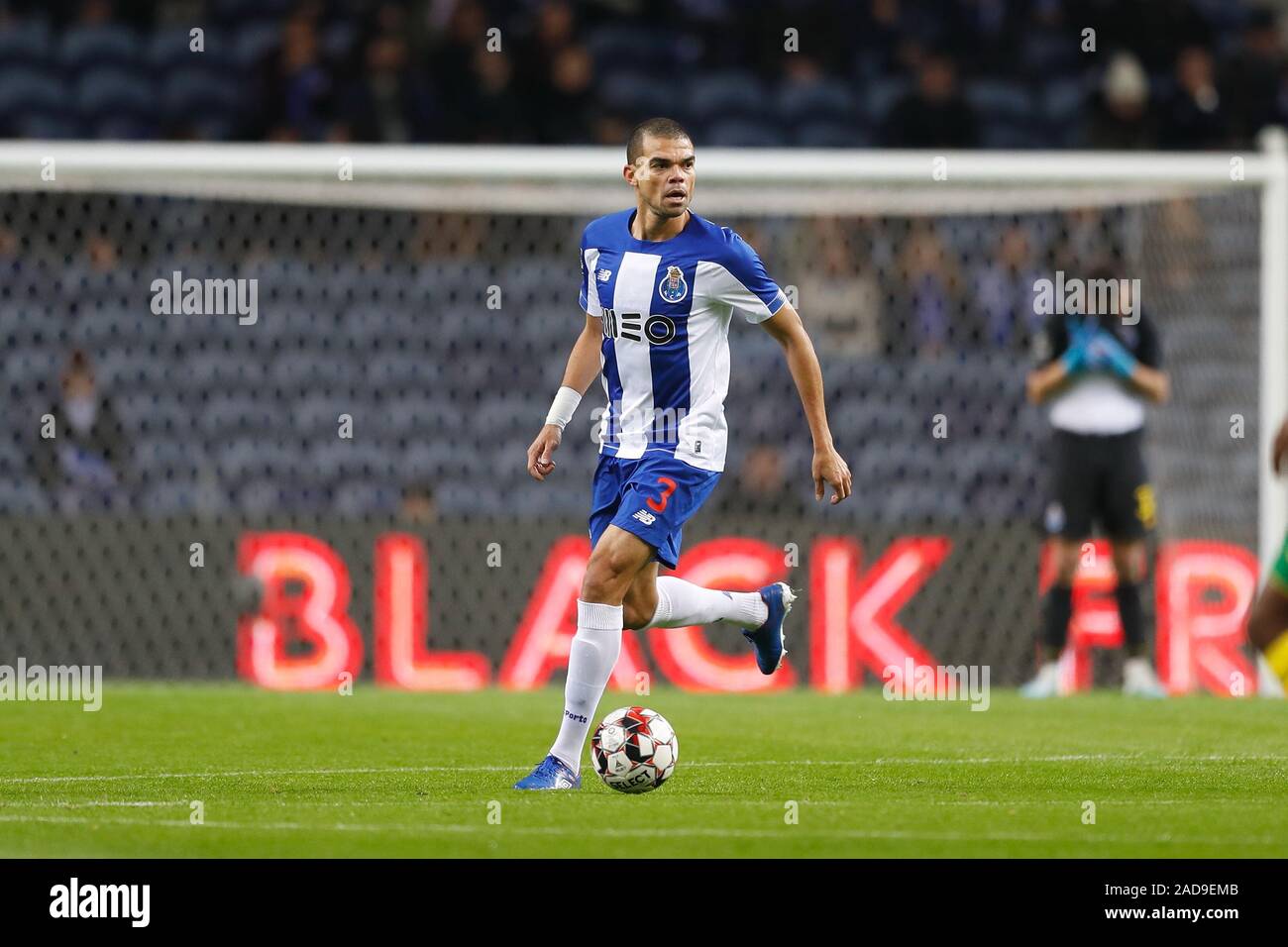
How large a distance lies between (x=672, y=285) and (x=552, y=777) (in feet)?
5.50

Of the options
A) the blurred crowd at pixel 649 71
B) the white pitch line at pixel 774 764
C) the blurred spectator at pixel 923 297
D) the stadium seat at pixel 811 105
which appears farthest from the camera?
the stadium seat at pixel 811 105

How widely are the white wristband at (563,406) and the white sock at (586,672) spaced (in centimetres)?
77

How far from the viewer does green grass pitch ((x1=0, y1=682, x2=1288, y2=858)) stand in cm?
550

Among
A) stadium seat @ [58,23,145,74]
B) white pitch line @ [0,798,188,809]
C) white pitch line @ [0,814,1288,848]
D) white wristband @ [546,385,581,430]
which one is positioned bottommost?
white pitch line @ [0,814,1288,848]

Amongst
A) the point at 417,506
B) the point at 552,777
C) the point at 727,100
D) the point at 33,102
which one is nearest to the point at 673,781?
the point at 552,777

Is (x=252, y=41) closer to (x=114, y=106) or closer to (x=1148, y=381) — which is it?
(x=114, y=106)

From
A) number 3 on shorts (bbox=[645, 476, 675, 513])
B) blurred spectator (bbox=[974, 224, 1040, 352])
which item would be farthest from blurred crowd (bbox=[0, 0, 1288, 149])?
number 3 on shorts (bbox=[645, 476, 675, 513])

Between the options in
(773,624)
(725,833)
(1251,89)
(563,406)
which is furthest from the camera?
(1251,89)

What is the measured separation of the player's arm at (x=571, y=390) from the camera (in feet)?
23.5

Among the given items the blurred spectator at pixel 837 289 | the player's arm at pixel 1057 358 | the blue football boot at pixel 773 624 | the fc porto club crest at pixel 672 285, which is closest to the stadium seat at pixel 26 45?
the blurred spectator at pixel 837 289

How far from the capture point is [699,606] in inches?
294

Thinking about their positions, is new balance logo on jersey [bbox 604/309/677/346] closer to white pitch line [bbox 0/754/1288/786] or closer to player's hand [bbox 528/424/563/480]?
player's hand [bbox 528/424/563/480]

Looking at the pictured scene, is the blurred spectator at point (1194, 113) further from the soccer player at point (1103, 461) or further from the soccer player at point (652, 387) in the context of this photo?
the soccer player at point (652, 387)

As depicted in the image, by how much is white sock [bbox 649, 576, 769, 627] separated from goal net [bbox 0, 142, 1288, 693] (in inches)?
168
